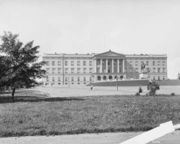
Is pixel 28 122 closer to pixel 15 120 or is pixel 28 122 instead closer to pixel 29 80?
pixel 15 120

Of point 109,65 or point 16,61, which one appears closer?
point 16,61

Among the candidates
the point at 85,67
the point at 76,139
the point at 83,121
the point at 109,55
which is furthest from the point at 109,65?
the point at 76,139

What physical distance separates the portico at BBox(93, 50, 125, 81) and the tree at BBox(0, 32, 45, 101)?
391ft

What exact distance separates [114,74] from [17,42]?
123 metres

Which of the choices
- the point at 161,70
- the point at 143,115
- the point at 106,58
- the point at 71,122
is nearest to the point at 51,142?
the point at 71,122

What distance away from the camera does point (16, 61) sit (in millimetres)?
18516

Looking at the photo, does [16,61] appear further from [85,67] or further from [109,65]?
[85,67]

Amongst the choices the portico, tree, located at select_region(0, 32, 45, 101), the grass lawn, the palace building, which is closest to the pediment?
the portico

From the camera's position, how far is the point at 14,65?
60.7 feet

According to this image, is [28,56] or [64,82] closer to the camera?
[28,56]

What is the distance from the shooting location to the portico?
138625 mm

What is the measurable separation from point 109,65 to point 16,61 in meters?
121

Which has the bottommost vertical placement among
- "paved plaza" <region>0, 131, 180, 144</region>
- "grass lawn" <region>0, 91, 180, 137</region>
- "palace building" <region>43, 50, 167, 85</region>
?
"paved plaza" <region>0, 131, 180, 144</region>

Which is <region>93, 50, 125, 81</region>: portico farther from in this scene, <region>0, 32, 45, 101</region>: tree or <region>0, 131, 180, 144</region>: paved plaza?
<region>0, 131, 180, 144</region>: paved plaza
